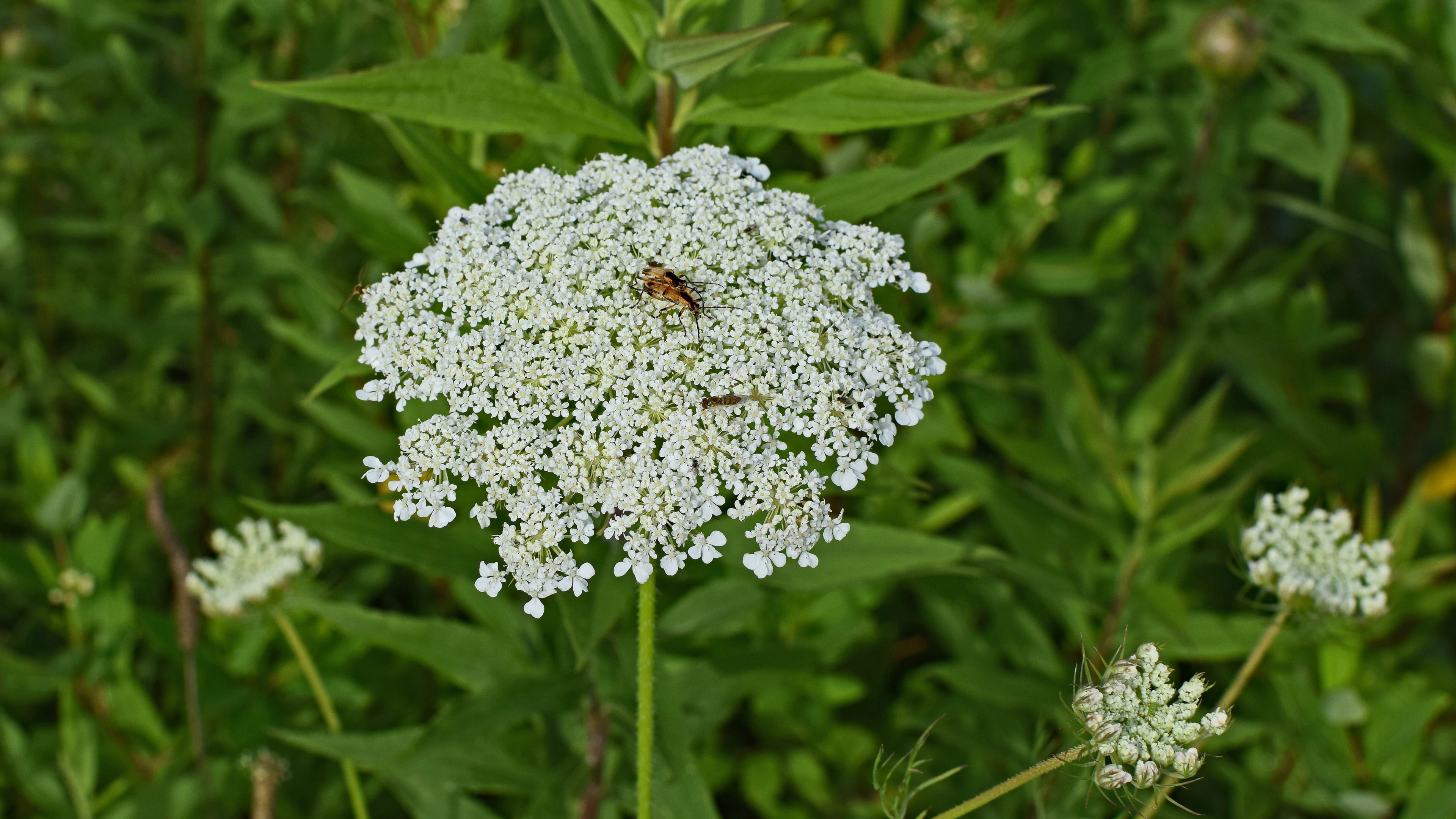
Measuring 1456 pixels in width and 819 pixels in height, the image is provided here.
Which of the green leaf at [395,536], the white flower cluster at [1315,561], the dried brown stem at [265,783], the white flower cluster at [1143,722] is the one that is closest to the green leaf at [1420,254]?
the white flower cluster at [1315,561]

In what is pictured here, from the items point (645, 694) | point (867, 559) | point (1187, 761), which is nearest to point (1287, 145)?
point (867, 559)

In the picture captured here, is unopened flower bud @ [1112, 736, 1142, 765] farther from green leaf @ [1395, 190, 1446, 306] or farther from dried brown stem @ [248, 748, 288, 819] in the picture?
green leaf @ [1395, 190, 1446, 306]

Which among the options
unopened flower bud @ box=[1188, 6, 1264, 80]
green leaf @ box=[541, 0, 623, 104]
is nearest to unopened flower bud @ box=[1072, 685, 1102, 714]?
green leaf @ box=[541, 0, 623, 104]

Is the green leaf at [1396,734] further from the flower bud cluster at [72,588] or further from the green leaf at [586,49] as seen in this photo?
the flower bud cluster at [72,588]

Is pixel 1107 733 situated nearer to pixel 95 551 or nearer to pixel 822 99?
pixel 822 99

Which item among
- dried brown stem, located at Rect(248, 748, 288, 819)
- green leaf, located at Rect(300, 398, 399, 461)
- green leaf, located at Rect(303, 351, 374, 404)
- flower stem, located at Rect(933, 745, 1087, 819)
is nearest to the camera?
flower stem, located at Rect(933, 745, 1087, 819)
